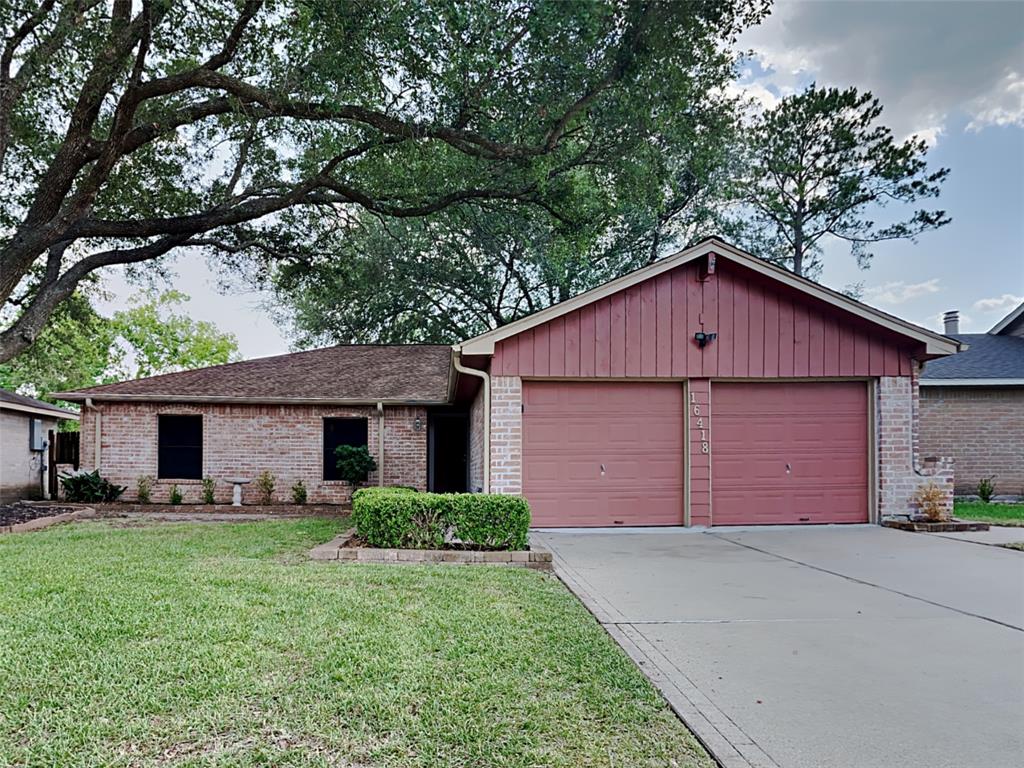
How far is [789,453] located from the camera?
32.8ft

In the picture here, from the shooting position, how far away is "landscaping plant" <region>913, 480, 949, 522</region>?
9.56 m

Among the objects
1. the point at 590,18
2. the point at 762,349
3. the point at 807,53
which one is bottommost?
the point at 762,349

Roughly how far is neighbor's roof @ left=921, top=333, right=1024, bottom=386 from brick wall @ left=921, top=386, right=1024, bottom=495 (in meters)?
0.29

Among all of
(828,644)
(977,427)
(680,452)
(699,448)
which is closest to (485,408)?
(680,452)

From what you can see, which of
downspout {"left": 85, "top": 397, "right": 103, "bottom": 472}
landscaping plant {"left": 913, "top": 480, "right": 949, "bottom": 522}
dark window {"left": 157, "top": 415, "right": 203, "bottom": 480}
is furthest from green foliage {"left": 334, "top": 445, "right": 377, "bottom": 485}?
landscaping plant {"left": 913, "top": 480, "right": 949, "bottom": 522}

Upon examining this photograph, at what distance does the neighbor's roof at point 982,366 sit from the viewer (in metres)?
14.0

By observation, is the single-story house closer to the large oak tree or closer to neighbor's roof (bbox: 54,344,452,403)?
the large oak tree

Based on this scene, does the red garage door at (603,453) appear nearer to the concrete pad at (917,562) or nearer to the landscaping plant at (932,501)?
the concrete pad at (917,562)

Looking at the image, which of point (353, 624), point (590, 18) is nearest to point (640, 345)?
point (590, 18)

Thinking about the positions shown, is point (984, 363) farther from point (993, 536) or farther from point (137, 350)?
point (137, 350)

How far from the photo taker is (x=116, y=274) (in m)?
14.9

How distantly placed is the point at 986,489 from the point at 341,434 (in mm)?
14042

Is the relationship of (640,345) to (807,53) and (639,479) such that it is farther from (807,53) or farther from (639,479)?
(807,53)

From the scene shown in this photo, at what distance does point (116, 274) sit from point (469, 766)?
15721 millimetres
